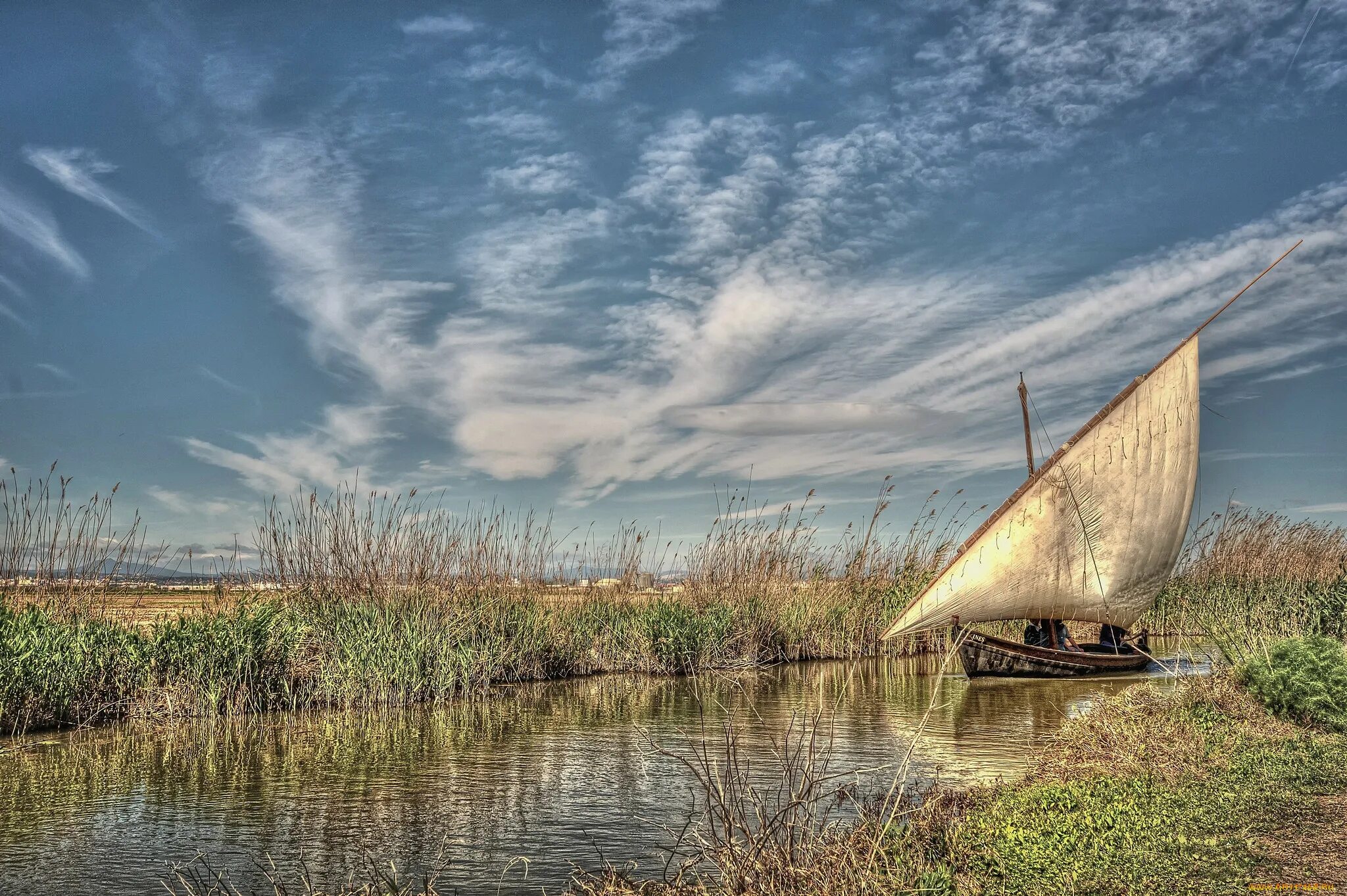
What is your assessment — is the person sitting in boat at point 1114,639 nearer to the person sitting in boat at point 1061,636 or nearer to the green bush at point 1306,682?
the person sitting in boat at point 1061,636

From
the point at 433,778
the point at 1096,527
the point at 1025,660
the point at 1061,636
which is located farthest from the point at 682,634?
the point at 433,778

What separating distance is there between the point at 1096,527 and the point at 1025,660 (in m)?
2.80

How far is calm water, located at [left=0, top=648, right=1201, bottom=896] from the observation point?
5.36m

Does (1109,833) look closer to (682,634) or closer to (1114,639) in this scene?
(682,634)

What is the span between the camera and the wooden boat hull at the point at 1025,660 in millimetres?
13086

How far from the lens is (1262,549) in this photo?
57.9 feet

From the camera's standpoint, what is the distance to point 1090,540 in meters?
14.6

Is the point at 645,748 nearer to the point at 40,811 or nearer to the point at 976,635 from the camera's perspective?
the point at 40,811

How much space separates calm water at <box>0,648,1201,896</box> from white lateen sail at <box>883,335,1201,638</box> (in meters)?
1.95

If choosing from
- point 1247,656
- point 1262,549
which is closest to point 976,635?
point 1247,656

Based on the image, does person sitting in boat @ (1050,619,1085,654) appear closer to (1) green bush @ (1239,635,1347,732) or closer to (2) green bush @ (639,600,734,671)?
(2) green bush @ (639,600,734,671)

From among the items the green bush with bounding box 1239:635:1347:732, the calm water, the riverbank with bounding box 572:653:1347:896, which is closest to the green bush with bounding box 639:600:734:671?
the calm water

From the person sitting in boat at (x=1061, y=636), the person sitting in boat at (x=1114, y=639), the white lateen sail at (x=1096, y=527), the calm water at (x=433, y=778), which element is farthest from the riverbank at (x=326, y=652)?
the person sitting in boat at (x=1114, y=639)

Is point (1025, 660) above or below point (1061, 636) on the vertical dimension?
below
